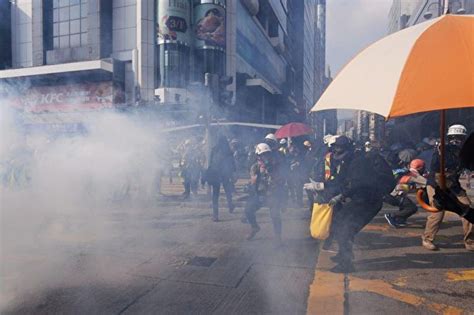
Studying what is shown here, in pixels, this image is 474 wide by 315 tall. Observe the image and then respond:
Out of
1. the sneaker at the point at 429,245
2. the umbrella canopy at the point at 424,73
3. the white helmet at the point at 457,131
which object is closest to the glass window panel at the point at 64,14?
A: the white helmet at the point at 457,131

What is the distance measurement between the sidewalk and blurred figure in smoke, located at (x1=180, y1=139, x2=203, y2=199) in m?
4.49

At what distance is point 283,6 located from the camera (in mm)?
41438

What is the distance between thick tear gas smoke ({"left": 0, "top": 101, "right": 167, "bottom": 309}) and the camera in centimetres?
402

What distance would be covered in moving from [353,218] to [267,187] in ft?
4.70

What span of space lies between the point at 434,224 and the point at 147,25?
59.0ft

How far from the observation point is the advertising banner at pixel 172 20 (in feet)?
63.1

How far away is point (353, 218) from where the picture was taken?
4008 mm

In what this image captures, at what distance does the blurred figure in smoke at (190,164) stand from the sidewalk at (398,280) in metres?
4.49

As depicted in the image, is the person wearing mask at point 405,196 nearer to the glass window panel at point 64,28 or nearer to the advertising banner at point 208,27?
the glass window panel at point 64,28

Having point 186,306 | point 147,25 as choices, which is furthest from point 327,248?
point 147,25

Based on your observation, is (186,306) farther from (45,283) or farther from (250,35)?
(250,35)

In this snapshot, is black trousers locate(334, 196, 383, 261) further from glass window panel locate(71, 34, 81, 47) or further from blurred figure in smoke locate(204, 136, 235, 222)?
glass window panel locate(71, 34, 81, 47)

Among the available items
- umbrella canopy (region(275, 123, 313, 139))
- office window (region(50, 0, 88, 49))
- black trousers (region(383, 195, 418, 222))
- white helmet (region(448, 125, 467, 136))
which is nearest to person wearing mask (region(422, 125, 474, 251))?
white helmet (region(448, 125, 467, 136))

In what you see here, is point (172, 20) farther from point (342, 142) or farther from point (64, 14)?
point (342, 142)
